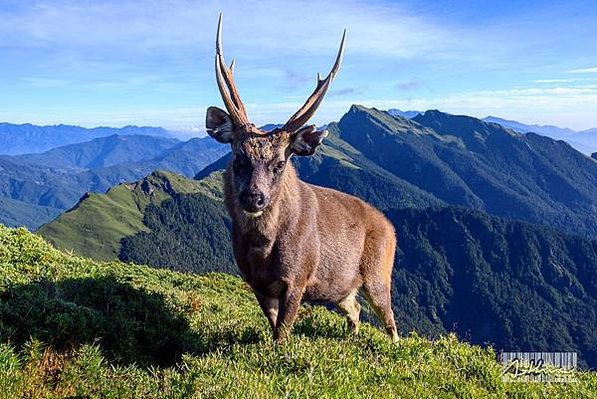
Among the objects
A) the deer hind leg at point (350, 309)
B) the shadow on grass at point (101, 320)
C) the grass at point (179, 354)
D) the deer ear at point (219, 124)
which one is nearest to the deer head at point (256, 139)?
the deer ear at point (219, 124)

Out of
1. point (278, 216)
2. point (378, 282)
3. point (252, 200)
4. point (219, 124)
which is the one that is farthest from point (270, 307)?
point (219, 124)

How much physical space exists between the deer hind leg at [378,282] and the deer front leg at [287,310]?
248 cm

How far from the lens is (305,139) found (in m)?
9.14

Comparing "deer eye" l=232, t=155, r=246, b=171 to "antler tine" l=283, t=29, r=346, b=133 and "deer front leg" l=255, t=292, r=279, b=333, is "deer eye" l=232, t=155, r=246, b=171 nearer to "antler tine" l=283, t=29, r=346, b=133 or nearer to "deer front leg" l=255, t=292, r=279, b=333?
"antler tine" l=283, t=29, r=346, b=133

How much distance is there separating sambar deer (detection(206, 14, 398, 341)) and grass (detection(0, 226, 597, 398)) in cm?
88

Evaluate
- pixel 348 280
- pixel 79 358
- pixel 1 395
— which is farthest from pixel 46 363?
pixel 348 280

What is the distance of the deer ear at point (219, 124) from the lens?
890 cm

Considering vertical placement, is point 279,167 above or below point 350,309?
above

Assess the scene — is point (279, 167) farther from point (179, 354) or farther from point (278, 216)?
point (179, 354)

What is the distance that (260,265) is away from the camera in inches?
351

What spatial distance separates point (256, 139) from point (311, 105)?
1.25 m

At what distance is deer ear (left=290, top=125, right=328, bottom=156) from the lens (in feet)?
29.7

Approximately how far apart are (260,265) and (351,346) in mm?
2078

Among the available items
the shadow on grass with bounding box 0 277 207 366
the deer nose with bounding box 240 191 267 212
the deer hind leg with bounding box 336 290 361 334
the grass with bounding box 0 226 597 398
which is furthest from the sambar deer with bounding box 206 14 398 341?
the shadow on grass with bounding box 0 277 207 366
